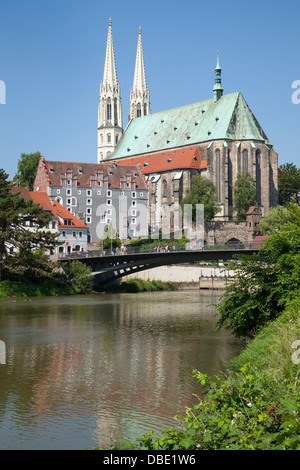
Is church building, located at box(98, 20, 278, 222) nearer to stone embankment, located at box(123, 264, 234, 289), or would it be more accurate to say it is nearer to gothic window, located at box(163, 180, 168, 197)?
gothic window, located at box(163, 180, 168, 197)

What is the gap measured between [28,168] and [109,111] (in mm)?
41455

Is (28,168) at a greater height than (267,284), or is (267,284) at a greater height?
(28,168)

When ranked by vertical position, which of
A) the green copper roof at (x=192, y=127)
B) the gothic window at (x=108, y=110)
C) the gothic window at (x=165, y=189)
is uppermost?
the gothic window at (x=108, y=110)

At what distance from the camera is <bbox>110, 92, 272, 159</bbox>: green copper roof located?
5054 inches

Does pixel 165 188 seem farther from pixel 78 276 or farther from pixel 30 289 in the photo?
pixel 30 289

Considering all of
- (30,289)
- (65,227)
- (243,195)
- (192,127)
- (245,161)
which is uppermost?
(192,127)

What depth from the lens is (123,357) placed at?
91.9 ft

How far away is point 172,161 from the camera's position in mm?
133250

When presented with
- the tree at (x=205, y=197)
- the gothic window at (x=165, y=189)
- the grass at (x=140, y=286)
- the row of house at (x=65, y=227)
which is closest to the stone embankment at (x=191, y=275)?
the grass at (x=140, y=286)

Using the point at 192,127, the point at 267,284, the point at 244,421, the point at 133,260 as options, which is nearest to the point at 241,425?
the point at 244,421

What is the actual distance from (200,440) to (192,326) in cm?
2865

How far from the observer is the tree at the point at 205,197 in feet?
367

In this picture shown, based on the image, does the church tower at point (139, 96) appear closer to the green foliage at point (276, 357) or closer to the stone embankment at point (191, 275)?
the stone embankment at point (191, 275)
